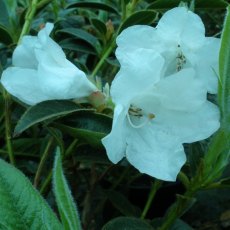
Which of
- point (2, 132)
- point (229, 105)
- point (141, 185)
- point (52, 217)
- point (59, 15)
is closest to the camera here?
point (52, 217)

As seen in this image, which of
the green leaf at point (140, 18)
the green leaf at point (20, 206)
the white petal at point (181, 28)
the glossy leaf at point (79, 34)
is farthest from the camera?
the glossy leaf at point (79, 34)

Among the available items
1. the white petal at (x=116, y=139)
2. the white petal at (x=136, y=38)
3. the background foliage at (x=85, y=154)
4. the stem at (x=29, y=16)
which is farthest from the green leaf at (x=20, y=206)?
the stem at (x=29, y=16)

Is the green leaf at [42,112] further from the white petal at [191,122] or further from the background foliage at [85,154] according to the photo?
the white petal at [191,122]

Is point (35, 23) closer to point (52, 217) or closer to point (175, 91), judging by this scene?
point (175, 91)

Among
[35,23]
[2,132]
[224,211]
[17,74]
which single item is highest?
[17,74]

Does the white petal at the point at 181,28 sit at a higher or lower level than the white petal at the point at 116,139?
higher

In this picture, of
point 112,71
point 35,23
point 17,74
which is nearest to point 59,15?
point 35,23

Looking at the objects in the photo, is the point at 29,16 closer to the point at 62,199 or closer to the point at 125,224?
the point at 125,224
